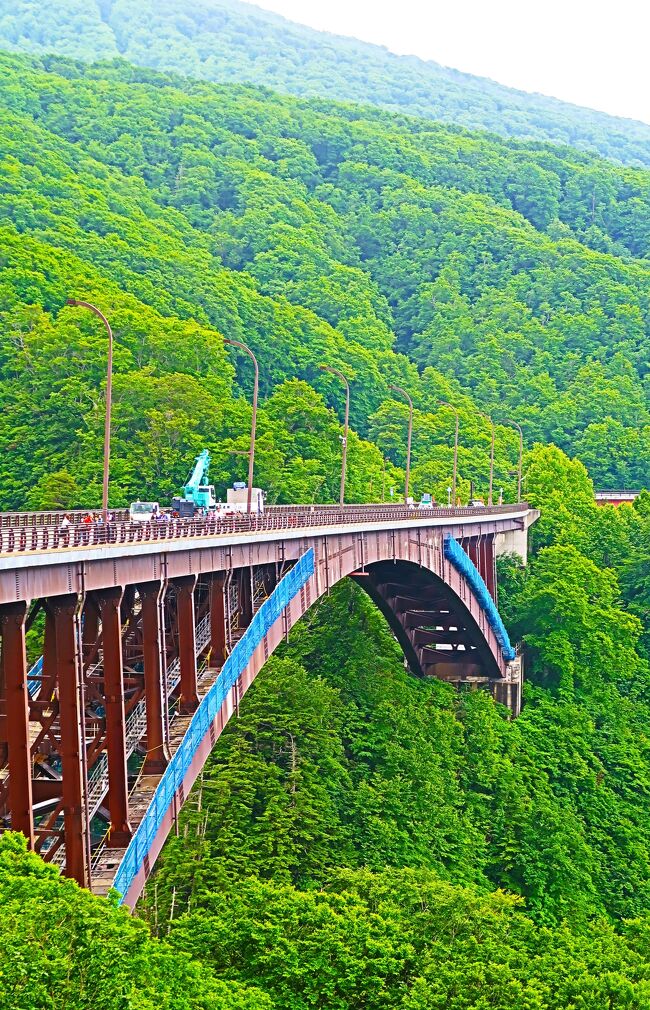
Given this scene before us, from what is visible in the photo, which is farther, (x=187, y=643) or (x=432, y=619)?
(x=432, y=619)

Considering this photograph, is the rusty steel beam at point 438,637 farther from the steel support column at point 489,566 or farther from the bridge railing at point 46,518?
the bridge railing at point 46,518

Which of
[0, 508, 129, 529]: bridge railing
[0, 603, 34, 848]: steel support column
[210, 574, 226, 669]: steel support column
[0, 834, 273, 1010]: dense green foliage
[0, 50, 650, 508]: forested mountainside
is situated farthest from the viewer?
[0, 50, 650, 508]: forested mountainside

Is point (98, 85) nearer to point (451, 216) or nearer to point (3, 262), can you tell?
point (451, 216)

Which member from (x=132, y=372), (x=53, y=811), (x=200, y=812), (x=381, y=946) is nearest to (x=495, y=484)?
(x=132, y=372)

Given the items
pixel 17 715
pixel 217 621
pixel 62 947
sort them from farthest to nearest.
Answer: pixel 217 621
pixel 17 715
pixel 62 947

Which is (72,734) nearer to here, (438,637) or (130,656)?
(130,656)

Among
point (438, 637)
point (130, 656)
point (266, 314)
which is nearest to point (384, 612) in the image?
point (438, 637)

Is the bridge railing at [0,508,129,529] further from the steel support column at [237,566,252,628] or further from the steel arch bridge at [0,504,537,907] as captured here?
the steel support column at [237,566,252,628]

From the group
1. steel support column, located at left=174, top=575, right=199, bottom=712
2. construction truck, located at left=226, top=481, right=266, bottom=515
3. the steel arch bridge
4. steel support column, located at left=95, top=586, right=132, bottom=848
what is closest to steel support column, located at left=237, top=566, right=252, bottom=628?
the steel arch bridge
